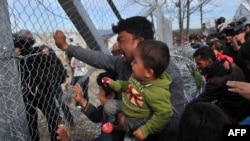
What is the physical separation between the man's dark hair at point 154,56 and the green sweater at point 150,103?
0.28 feet

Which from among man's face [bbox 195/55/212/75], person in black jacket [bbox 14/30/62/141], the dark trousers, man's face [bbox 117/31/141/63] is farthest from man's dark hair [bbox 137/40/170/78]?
man's face [bbox 195/55/212/75]

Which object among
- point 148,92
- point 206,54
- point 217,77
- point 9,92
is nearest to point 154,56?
point 148,92

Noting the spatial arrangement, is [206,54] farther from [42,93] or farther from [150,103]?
[150,103]

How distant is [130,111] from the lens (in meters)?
2.08

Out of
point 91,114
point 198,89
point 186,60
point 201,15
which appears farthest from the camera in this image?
point 201,15

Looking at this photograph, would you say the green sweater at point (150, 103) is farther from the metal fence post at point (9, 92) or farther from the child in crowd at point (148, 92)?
the metal fence post at point (9, 92)

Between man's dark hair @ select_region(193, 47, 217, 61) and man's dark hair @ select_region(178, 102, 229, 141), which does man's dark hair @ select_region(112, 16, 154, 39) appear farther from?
man's dark hair @ select_region(193, 47, 217, 61)

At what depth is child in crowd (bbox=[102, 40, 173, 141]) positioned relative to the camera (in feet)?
6.57

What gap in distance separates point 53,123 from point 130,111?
164cm

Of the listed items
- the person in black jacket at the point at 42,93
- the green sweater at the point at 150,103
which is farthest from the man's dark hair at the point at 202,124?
the person in black jacket at the point at 42,93

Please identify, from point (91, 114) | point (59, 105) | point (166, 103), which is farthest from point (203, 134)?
point (59, 105)

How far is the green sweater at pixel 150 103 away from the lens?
1997mm

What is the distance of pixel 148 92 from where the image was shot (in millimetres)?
2006

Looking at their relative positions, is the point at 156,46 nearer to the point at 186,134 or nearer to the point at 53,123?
the point at 186,134
